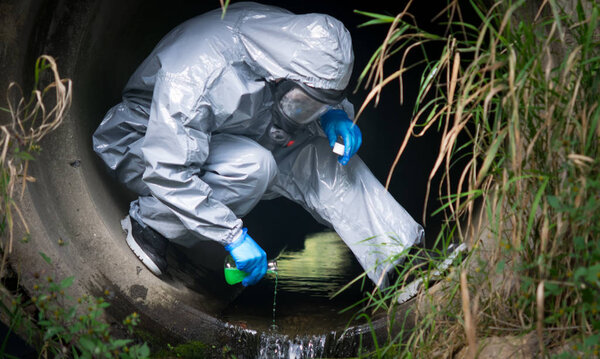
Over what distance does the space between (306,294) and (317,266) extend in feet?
1.91

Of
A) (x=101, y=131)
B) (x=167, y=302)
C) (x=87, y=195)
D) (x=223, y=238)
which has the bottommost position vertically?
(x=167, y=302)

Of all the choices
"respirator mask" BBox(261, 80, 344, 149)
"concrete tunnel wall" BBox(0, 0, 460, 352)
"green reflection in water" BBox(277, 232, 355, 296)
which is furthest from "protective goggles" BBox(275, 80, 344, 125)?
"green reflection in water" BBox(277, 232, 355, 296)

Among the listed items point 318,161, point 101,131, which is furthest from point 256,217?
point 101,131

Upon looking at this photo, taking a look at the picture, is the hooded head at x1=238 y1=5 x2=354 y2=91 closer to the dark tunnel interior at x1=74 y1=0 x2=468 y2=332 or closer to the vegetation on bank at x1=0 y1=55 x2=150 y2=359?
the dark tunnel interior at x1=74 y1=0 x2=468 y2=332

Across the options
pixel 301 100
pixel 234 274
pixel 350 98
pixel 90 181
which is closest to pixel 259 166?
pixel 301 100

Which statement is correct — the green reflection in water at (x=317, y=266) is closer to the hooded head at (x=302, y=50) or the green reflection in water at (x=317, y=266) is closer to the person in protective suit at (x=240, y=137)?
the person in protective suit at (x=240, y=137)

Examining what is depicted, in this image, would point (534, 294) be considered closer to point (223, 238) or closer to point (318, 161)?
point (223, 238)

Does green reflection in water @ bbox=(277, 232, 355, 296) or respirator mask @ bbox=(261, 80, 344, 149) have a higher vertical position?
respirator mask @ bbox=(261, 80, 344, 149)

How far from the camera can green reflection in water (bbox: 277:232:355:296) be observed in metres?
3.31

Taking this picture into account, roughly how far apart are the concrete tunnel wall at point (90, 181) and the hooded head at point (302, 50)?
74 centimetres

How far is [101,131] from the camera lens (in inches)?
105

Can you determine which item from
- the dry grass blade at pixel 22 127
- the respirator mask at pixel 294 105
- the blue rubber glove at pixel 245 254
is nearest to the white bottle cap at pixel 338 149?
the respirator mask at pixel 294 105

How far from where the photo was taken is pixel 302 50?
2326mm

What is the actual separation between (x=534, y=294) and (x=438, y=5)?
221 cm
